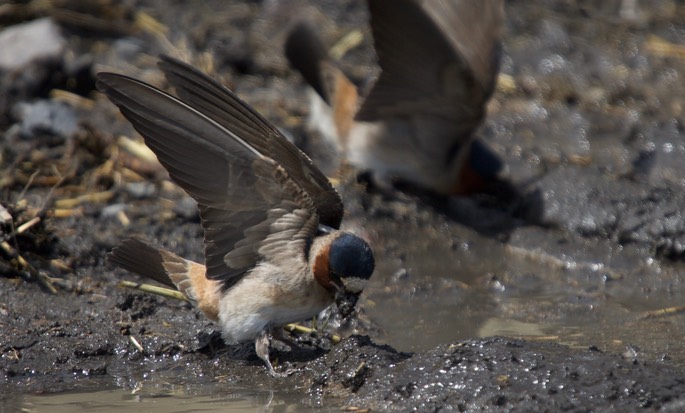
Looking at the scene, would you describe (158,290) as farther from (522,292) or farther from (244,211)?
(522,292)

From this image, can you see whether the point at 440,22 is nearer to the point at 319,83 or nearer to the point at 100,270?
the point at 319,83

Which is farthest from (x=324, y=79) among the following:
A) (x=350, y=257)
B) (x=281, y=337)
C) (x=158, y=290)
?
(x=350, y=257)

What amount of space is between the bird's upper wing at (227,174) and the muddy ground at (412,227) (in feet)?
1.97

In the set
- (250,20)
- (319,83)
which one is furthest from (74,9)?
(319,83)

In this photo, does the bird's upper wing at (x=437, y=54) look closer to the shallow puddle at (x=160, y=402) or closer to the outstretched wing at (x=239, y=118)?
the outstretched wing at (x=239, y=118)

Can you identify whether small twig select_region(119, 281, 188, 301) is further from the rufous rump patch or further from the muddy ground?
the rufous rump patch

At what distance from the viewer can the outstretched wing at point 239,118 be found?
4785 mm

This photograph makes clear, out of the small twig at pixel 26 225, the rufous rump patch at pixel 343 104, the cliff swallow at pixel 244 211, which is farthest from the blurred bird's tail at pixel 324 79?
the cliff swallow at pixel 244 211

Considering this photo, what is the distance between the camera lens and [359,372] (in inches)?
195

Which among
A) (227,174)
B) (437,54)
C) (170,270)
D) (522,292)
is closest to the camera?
(227,174)

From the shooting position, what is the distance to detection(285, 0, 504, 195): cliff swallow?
761cm

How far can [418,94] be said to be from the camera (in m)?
8.06

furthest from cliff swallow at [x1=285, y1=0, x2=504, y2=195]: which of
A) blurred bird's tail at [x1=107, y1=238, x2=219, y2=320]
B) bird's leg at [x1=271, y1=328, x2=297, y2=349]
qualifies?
bird's leg at [x1=271, y1=328, x2=297, y2=349]

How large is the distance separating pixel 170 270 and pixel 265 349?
28.4 inches
